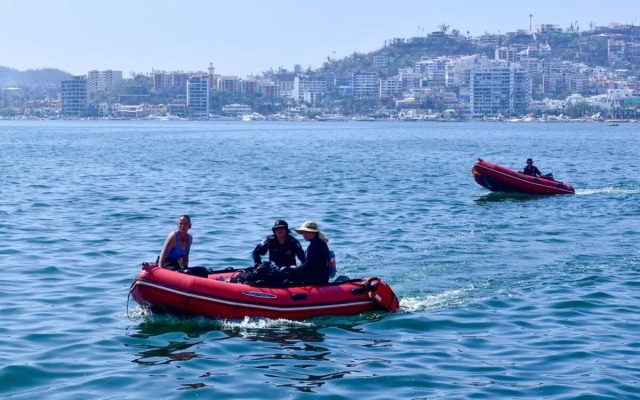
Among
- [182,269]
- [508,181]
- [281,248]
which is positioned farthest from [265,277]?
[508,181]

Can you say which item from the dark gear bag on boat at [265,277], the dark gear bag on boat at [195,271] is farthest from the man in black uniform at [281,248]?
the dark gear bag on boat at [195,271]

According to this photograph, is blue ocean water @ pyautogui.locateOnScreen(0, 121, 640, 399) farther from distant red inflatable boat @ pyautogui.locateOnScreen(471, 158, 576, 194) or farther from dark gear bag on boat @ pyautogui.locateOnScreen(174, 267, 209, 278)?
dark gear bag on boat @ pyautogui.locateOnScreen(174, 267, 209, 278)

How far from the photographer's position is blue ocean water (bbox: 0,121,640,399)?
42.9 feet

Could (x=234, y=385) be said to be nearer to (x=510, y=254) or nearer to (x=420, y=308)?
(x=420, y=308)

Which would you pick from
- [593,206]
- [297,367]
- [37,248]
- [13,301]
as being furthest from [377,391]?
[593,206]

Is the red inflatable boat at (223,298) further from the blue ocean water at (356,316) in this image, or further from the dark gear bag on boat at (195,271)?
the dark gear bag on boat at (195,271)

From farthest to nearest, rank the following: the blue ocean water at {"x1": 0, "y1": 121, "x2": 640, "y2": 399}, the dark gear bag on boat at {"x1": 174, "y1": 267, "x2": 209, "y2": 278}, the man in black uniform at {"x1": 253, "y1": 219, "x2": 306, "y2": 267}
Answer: the man in black uniform at {"x1": 253, "y1": 219, "x2": 306, "y2": 267}
the dark gear bag on boat at {"x1": 174, "y1": 267, "x2": 209, "y2": 278}
the blue ocean water at {"x1": 0, "y1": 121, "x2": 640, "y2": 399}

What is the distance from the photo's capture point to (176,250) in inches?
661

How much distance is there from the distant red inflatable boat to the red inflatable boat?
68.6ft

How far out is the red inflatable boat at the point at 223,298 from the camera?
1580 cm

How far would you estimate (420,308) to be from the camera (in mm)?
17156

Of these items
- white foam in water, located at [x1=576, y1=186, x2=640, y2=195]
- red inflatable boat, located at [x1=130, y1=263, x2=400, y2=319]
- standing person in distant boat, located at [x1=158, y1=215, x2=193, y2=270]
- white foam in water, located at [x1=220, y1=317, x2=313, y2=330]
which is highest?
standing person in distant boat, located at [x1=158, y1=215, x2=193, y2=270]

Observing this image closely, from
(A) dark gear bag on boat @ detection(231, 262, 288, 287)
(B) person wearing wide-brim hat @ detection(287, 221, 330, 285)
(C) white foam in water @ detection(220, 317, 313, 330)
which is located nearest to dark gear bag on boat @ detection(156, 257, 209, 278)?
(A) dark gear bag on boat @ detection(231, 262, 288, 287)

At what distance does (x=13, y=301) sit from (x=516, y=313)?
26.0ft
